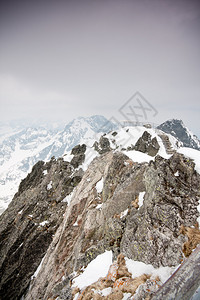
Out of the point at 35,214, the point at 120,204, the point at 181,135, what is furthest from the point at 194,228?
the point at 181,135

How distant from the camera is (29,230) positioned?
1111 inches

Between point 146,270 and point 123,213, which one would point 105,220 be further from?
point 146,270

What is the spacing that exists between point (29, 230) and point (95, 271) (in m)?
23.5

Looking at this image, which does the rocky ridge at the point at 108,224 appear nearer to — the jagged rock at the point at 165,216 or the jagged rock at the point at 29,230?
the jagged rock at the point at 165,216

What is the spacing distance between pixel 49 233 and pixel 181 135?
Answer: 159 meters

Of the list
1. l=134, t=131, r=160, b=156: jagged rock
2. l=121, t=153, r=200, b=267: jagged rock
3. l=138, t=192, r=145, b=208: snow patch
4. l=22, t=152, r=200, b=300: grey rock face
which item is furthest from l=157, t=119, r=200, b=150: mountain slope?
l=121, t=153, r=200, b=267: jagged rock

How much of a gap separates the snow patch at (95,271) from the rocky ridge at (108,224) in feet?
1.64

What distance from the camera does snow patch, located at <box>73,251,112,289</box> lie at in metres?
10.6

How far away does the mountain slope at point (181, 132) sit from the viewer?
5531 inches

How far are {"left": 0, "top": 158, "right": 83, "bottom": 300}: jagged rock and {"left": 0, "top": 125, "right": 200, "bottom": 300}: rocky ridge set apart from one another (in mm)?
167

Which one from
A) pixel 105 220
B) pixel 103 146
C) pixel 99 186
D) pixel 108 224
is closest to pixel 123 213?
pixel 108 224

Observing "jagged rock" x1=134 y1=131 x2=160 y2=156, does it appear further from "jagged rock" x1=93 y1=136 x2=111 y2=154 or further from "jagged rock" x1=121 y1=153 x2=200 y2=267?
"jagged rock" x1=121 y1=153 x2=200 y2=267

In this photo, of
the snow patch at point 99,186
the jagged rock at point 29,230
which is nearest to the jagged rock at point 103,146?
the jagged rock at point 29,230

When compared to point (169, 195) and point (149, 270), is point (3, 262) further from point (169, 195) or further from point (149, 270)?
point (169, 195)
